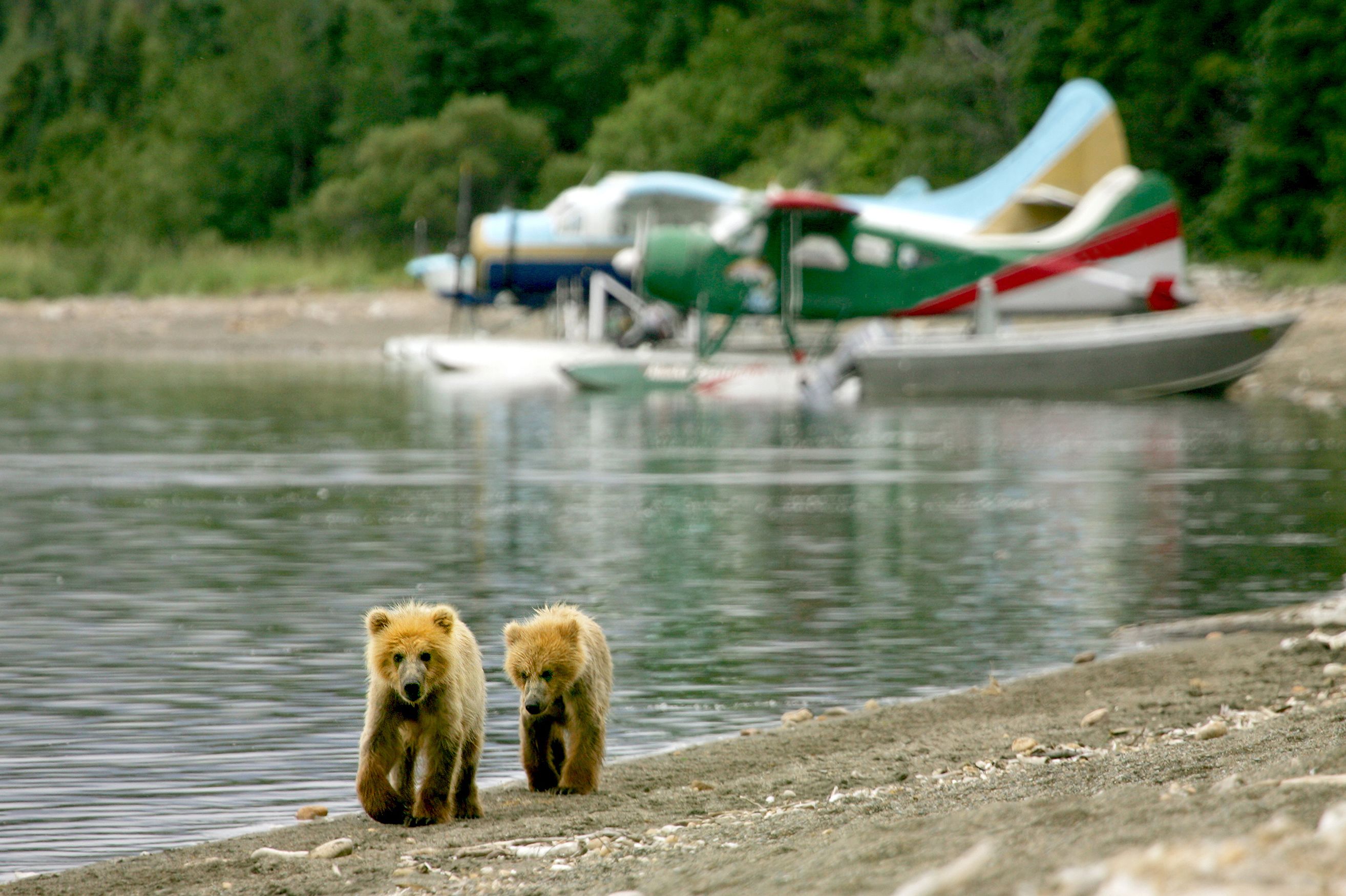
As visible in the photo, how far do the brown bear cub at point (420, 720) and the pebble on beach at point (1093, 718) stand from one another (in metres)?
2.25

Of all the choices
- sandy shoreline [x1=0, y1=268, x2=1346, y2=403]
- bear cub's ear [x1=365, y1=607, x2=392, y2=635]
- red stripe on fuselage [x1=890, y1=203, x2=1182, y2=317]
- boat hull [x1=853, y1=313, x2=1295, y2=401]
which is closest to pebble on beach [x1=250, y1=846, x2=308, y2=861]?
bear cub's ear [x1=365, y1=607, x2=392, y2=635]

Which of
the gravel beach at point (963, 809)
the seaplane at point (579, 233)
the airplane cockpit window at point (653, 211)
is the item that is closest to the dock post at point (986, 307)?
the seaplane at point (579, 233)

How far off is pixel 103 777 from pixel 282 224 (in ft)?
211

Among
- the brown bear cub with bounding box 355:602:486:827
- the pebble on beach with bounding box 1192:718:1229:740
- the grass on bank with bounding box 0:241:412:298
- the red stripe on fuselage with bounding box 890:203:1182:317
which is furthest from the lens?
the grass on bank with bounding box 0:241:412:298

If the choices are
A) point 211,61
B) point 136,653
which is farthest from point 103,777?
point 211,61

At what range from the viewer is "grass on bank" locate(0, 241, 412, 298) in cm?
5178

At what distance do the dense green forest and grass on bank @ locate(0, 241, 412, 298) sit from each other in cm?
23

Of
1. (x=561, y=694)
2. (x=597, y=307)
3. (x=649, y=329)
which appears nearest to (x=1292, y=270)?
(x=649, y=329)

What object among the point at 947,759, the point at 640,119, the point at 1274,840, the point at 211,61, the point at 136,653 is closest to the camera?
the point at 1274,840

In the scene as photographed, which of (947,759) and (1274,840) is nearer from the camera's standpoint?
(1274,840)

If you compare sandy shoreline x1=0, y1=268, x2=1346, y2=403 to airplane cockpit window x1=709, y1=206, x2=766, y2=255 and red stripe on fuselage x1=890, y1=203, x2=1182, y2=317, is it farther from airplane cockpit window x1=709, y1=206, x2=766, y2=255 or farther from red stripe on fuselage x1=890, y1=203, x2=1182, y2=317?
airplane cockpit window x1=709, y1=206, x2=766, y2=255

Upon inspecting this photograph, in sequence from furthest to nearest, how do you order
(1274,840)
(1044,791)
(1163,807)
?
(1044,791) → (1163,807) → (1274,840)

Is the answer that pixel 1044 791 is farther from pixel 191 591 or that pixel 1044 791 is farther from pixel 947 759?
pixel 191 591

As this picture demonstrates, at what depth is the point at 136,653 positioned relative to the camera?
26.2 ft
